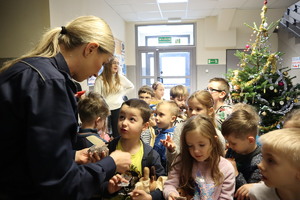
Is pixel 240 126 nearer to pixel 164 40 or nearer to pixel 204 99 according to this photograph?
pixel 204 99

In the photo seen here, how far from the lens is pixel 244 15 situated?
7.78m

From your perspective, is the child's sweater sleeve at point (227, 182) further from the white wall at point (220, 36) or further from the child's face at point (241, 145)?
the white wall at point (220, 36)

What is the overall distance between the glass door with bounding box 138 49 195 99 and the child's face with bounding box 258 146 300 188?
7.42 m

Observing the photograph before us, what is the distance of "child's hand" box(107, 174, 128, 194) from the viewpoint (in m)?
1.39

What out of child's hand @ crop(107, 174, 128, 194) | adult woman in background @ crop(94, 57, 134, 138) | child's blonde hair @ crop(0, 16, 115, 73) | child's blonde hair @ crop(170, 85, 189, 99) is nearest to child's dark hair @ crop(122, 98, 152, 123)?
child's hand @ crop(107, 174, 128, 194)

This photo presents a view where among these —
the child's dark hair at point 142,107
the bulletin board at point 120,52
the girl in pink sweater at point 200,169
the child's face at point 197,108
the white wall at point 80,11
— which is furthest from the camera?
the bulletin board at point 120,52

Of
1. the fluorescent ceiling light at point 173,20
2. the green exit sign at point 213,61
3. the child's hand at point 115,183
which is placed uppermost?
the fluorescent ceiling light at point 173,20

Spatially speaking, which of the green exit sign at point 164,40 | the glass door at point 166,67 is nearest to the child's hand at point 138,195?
the glass door at point 166,67

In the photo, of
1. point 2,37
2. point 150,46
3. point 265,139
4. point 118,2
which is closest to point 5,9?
point 2,37

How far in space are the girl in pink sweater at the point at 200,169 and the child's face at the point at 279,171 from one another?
0.35 metres

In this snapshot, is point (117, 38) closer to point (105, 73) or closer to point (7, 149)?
point (105, 73)

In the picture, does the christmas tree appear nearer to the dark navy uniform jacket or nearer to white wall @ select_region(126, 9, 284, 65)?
the dark navy uniform jacket

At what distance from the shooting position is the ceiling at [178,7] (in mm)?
6518

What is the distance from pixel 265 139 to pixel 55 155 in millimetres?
973
